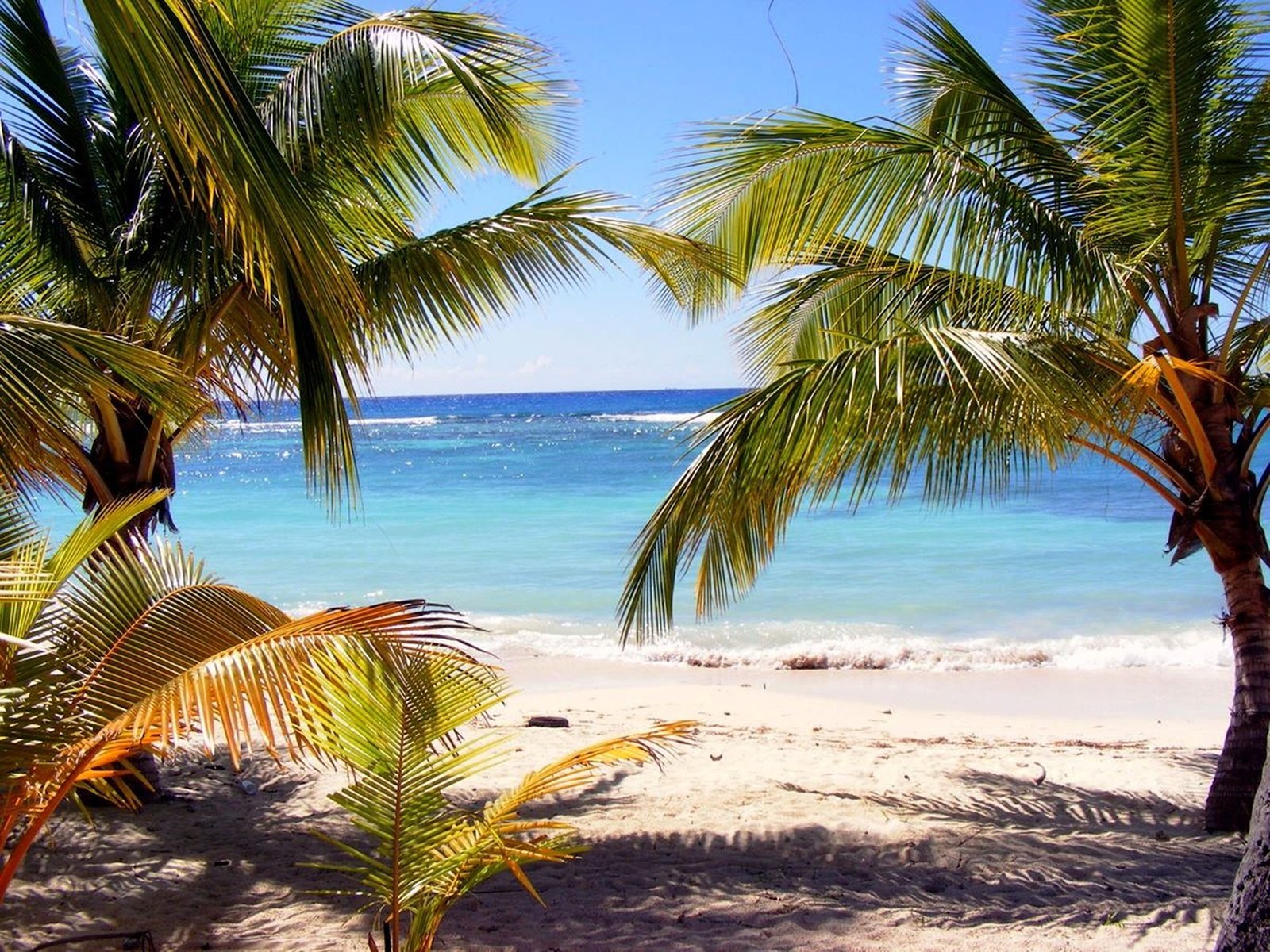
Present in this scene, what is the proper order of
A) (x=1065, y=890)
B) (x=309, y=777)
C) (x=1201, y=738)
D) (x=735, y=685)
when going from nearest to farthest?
(x=1065, y=890) → (x=309, y=777) → (x=1201, y=738) → (x=735, y=685)

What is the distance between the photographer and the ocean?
10.6 m

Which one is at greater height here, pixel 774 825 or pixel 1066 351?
pixel 1066 351

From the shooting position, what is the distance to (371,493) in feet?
90.4

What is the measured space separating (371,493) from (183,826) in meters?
23.2

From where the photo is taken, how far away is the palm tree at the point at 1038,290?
4.11 meters

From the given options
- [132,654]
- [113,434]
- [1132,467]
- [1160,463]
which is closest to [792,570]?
[1160,463]

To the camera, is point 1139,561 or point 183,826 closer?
point 183,826

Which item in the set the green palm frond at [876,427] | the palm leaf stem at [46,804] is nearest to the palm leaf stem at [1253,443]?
the green palm frond at [876,427]

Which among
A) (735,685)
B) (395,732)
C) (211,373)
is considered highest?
(211,373)

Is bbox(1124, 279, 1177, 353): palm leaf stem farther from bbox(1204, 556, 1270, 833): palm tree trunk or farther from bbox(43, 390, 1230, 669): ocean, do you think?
bbox(43, 390, 1230, 669): ocean

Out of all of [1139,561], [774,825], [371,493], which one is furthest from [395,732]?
[371,493]

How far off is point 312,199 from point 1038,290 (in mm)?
3203

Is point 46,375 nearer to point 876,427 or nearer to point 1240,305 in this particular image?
point 876,427

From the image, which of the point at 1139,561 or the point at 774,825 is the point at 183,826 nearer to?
the point at 774,825
